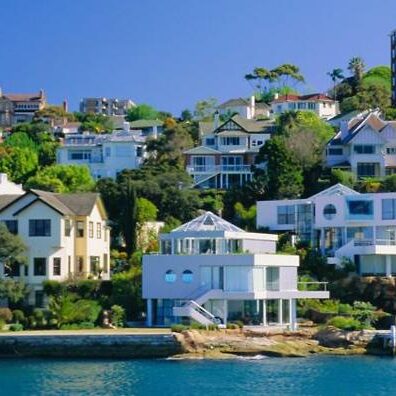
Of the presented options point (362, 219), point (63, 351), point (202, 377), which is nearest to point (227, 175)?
point (362, 219)

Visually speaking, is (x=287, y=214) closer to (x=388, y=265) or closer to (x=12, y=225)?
(x=388, y=265)

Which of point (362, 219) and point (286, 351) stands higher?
point (362, 219)

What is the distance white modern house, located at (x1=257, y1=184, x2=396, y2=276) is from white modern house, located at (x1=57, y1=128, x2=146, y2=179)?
86.0 feet

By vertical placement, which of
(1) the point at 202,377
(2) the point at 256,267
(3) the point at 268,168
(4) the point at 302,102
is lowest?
(1) the point at 202,377

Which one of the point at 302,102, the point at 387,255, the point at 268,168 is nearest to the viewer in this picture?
the point at 387,255

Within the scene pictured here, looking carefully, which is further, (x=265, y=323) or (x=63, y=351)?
(x=265, y=323)

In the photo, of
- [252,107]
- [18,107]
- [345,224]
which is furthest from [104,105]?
[345,224]

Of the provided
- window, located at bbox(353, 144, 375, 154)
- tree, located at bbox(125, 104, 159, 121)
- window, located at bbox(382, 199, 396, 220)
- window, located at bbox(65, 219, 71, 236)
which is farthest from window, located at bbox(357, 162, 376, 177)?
tree, located at bbox(125, 104, 159, 121)

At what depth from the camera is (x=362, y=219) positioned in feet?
227

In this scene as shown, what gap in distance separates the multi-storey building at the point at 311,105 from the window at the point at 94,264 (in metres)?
56.9

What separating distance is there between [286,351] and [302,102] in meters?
72.4

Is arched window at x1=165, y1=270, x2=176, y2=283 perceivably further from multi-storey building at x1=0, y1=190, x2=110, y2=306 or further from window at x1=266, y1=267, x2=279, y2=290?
multi-storey building at x1=0, y1=190, x2=110, y2=306

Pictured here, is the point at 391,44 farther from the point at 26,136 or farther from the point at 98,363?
the point at 98,363

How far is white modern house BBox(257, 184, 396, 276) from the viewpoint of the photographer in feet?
216
